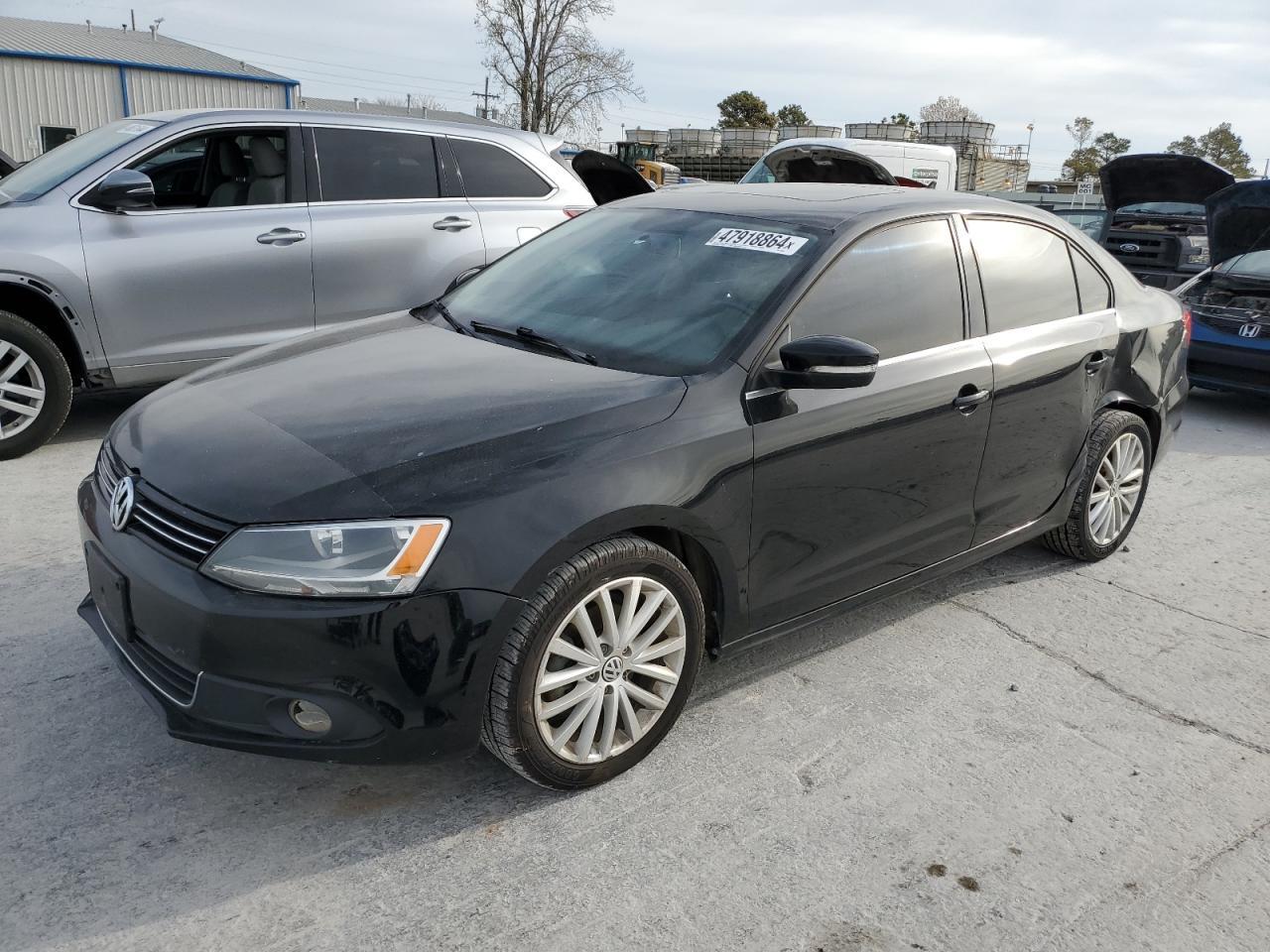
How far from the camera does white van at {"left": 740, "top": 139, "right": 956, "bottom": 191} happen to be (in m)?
12.0

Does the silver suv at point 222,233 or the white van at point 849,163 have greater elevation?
the white van at point 849,163

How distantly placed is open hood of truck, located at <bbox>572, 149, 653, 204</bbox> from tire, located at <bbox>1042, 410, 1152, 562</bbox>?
425 centimetres

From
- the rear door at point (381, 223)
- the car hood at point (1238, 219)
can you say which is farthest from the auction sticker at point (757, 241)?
the car hood at point (1238, 219)

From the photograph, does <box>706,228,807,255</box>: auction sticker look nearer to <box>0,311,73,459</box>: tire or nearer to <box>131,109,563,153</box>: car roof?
<box>131,109,563,153</box>: car roof

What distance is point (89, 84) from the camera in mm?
37156

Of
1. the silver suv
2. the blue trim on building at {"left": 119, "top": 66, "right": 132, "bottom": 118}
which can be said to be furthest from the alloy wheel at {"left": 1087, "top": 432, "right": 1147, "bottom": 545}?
the blue trim on building at {"left": 119, "top": 66, "right": 132, "bottom": 118}

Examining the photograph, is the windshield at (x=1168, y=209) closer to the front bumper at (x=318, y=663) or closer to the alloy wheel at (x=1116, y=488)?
the alloy wheel at (x=1116, y=488)

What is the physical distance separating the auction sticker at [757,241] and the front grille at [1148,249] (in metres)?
9.85

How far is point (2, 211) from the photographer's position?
5320 mm

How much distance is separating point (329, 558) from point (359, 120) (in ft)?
15.7

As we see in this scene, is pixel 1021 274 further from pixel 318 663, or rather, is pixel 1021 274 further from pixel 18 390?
pixel 18 390

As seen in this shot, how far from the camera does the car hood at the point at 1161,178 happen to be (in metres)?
8.30

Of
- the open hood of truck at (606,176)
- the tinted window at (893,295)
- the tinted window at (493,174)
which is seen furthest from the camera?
the open hood of truck at (606,176)

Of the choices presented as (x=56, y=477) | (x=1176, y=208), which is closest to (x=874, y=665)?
(x=56, y=477)
